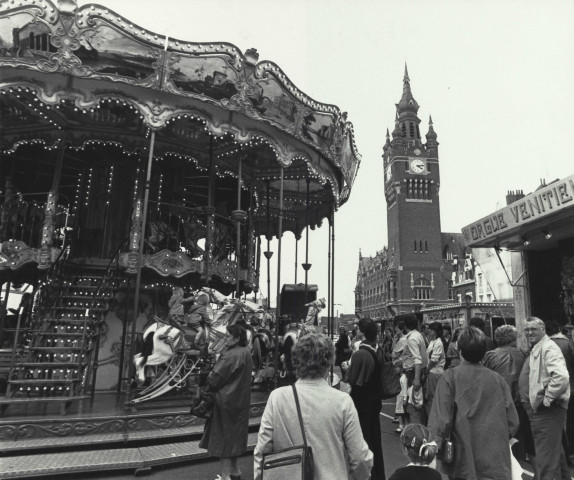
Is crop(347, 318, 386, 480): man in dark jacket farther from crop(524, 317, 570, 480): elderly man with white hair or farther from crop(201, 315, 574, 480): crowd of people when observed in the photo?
crop(524, 317, 570, 480): elderly man with white hair

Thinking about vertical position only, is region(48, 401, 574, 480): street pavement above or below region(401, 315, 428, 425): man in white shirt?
below

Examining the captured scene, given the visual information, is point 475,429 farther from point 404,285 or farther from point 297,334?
point 404,285

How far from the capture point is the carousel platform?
508 cm

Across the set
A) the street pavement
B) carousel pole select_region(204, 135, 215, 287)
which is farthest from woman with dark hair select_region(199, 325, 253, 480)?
carousel pole select_region(204, 135, 215, 287)

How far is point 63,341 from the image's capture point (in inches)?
336

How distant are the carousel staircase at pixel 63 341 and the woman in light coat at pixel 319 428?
4.96 m

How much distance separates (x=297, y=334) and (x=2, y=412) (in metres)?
5.81

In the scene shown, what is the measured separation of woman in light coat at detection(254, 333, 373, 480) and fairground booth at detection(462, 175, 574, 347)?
286 inches

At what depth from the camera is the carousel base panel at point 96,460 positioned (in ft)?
15.8

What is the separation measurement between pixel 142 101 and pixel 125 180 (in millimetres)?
3615

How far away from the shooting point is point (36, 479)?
15.7 feet

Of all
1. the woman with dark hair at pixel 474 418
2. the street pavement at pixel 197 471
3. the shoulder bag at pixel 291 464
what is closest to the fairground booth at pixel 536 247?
the street pavement at pixel 197 471

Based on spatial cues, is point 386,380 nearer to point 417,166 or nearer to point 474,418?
point 474,418

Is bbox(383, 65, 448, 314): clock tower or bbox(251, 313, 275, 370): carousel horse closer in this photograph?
bbox(251, 313, 275, 370): carousel horse
